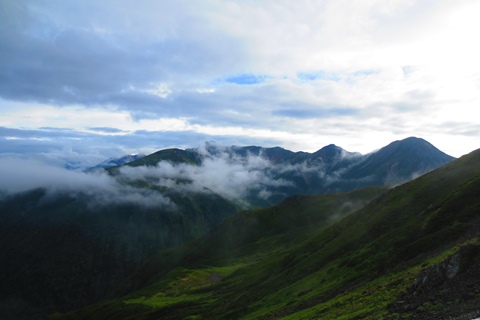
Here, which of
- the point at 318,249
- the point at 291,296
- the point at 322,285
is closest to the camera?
the point at 322,285

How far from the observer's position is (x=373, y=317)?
4259cm

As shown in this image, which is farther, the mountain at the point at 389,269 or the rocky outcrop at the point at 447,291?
the mountain at the point at 389,269

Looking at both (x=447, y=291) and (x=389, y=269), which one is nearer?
(x=447, y=291)

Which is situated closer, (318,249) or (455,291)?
(455,291)

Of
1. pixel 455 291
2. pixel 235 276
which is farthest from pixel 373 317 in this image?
pixel 235 276

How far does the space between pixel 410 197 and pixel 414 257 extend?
44675 mm

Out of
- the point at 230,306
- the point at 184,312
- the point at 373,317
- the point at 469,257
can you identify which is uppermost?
the point at 469,257

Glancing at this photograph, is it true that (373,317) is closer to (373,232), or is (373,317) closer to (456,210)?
(456,210)

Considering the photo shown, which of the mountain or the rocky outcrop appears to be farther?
the mountain

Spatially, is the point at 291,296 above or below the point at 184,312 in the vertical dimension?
above

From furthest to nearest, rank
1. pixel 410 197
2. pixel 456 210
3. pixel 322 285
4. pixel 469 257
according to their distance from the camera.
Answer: pixel 410 197 < pixel 322 285 < pixel 456 210 < pixel 469 257

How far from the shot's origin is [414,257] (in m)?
63.8

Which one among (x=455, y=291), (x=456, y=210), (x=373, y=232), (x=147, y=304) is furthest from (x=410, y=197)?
(x=147, y=304)

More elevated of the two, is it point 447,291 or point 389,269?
point 447,291
